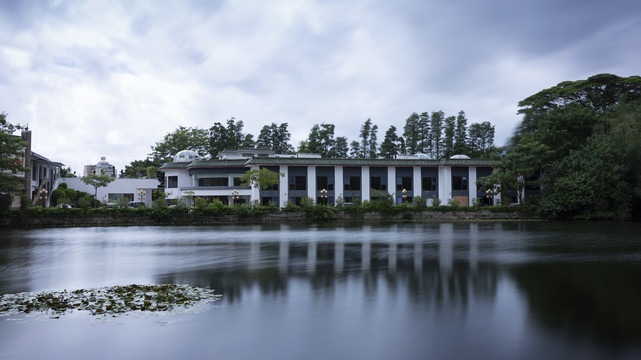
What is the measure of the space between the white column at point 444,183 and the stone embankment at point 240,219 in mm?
9689

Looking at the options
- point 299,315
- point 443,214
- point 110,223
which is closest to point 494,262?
point 299,315

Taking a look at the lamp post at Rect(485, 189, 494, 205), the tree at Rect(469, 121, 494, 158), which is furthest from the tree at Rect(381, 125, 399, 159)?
the lamp post at Rect(485, 189, 494, 205)

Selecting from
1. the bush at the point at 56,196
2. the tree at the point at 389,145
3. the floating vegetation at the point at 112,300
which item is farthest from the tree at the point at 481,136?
the floating vegetation at the point at 112,300

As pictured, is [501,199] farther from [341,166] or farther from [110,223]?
[110,223]

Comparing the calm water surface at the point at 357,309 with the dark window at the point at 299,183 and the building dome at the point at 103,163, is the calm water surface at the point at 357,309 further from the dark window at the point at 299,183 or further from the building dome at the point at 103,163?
the building dome at the point at 103,163

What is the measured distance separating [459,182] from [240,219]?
95.5 ft

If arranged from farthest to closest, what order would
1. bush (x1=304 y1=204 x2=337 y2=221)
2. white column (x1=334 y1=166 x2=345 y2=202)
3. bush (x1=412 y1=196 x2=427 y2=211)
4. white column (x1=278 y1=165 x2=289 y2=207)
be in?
white column (x1=334 y1=166 x2=345 y2=202)
white column (x1=278 y1=165 x2=289 y2=207)
bush (x1=412 y1=196 x2=427 y2=211)
bush (x1=304 y1=204 x2=337 y2=221)

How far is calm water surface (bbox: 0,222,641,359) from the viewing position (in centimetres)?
666

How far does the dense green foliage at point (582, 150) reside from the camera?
Result: 42.0 m

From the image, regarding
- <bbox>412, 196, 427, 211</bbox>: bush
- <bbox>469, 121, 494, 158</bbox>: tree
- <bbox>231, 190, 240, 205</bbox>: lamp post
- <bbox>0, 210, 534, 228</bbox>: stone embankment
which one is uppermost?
<bbox>469, 121, 494, 158</bbox>: tree

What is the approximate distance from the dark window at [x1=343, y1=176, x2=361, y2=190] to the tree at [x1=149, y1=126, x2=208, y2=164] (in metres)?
29.8

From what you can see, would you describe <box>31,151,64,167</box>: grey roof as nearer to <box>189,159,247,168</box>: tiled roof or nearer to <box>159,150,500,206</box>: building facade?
<box>159,150,500,206</box>: building facade

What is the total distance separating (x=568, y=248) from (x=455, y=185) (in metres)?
38.6

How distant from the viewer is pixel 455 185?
56969 mm
